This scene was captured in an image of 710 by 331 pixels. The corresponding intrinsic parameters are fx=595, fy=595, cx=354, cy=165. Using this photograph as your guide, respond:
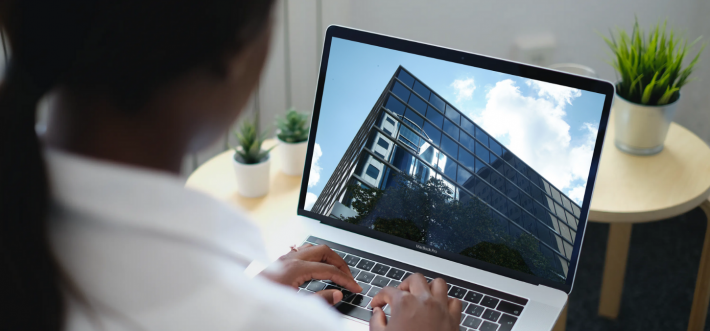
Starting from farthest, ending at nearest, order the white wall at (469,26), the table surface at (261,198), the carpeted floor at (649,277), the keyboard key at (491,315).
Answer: the white wall at (469,26), the carpeted floor at (649,277), the table surface at (261,198), the keyboard key at (491,315)

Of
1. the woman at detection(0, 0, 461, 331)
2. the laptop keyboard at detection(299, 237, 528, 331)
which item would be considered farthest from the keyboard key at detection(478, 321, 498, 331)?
the woman at detection(0, 0, 461, 331)

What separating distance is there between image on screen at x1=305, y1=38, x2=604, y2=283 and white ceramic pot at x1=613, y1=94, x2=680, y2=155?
52 cm

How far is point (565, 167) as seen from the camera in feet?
2.52

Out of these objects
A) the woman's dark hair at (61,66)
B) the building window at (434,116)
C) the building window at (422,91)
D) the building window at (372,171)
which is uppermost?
the woman's dark hair at (61,66)

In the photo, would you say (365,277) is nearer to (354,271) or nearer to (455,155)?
(354,271)

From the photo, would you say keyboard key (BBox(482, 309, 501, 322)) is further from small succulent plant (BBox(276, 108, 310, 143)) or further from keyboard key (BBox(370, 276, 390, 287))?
small succulent plant (BBox(276, 108, 310, 143))

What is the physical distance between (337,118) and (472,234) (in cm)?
26

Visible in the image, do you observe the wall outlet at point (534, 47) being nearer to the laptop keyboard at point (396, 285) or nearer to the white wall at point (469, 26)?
the white wall at point (469, 26)

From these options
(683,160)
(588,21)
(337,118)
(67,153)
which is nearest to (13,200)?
(67,153)

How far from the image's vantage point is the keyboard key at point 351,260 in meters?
0.84

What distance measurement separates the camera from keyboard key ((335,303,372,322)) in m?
0.74

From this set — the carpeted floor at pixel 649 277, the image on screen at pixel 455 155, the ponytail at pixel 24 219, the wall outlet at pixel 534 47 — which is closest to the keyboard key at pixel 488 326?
the image on screen at pixel 455 155

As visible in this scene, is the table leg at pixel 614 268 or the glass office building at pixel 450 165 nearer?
the glass office building at pixel 450 165

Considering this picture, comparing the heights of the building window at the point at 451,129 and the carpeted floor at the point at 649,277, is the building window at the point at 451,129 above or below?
above
